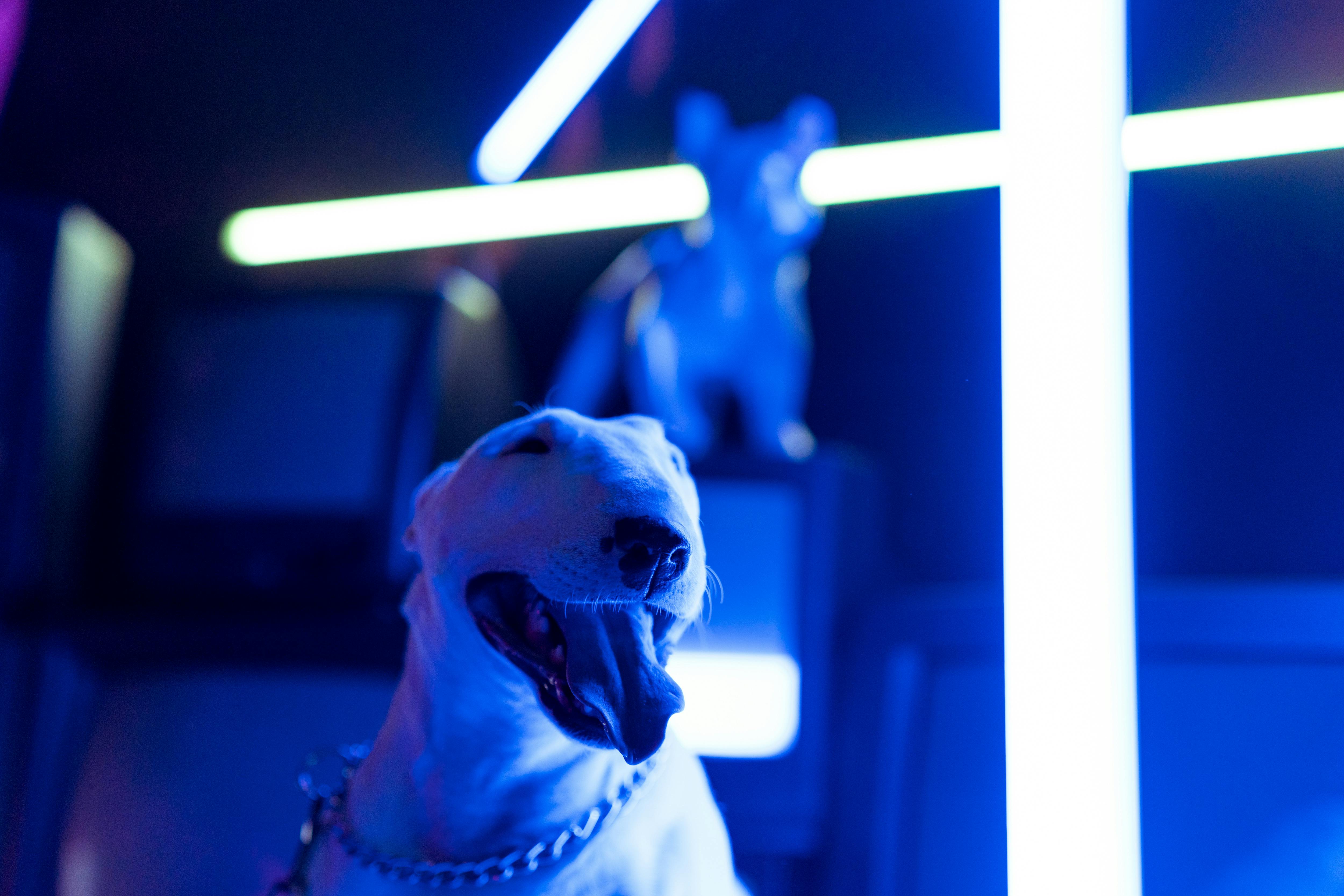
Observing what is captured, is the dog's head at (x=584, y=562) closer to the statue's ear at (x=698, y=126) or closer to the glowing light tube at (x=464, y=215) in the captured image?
the glowing light tube at (x=464, y=215)

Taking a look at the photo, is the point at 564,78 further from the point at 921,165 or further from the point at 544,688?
the point at 544,688

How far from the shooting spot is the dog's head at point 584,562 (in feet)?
1.15

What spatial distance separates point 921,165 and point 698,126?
0.49 metres

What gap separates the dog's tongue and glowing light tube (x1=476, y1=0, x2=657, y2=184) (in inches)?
8.8

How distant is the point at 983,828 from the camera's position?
17.4 inches

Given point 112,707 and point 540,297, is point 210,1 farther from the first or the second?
point 540,297

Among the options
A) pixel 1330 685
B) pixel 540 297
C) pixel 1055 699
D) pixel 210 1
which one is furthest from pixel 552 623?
pixel 540 297

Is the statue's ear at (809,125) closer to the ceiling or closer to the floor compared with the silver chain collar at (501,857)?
closer to the ceiling

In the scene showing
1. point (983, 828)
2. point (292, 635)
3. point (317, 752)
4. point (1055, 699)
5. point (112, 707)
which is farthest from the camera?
point (292, 635)

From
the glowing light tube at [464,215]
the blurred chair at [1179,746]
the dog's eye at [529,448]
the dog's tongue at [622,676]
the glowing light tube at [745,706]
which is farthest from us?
the glowing light tube at [745,706]

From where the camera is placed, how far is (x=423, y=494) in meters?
0.51

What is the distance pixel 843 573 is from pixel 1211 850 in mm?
401

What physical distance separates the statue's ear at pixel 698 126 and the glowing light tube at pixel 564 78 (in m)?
0.33

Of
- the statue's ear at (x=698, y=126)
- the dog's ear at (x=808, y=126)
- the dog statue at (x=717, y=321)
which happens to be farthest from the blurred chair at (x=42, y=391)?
the dog's ear at (x=808, y=126)
